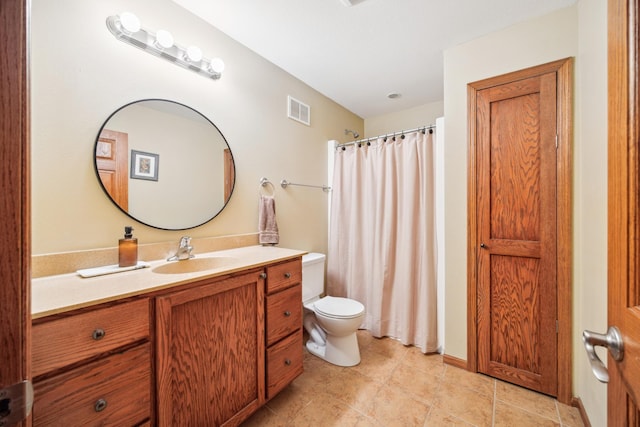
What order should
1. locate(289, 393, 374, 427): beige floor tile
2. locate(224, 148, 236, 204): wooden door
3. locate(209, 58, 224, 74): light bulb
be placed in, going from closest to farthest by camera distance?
1. locate(289, 393, 374, 427): beige floor tile
2. locate(209, 58, 224, 74): light bulb
3. locate(224, 148, 236, 204): wooden door

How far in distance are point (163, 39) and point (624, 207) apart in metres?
1.93

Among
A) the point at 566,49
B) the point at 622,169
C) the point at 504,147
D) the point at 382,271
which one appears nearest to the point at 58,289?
the point at 622,169

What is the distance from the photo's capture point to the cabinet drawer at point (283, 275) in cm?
142

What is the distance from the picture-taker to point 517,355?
1683mm

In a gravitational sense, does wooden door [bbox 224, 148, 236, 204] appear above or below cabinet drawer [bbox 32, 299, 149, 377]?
above

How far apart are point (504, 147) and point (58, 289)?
7.94 feet

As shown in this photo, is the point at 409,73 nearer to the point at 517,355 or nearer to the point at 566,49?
the point at 566,49

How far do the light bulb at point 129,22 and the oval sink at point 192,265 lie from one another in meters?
1.20

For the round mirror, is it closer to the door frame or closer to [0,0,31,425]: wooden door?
[0,0,31,425]: wooden door

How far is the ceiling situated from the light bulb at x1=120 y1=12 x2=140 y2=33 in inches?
14.9

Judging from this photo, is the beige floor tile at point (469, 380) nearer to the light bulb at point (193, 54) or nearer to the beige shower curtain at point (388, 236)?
the beige shower curtain at point (388, 236)

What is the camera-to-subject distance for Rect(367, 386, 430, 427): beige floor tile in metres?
1.42

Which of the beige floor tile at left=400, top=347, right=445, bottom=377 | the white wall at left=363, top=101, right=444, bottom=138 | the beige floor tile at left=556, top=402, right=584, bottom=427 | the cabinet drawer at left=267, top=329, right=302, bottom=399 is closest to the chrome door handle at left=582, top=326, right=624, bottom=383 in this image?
the cabinet drawer at left=267, top=329, right=302, bottom=399

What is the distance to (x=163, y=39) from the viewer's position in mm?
1384
